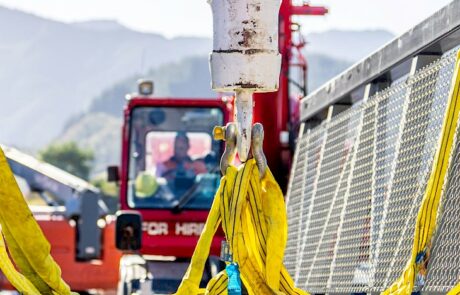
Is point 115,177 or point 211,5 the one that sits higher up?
point 211,5

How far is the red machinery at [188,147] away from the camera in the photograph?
1505 cm

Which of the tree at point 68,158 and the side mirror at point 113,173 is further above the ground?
the side mirror at point 113,173

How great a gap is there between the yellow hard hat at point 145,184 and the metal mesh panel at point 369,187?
4274 millimetres

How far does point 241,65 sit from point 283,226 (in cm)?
70

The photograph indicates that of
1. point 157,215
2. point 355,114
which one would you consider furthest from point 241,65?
point 157,215

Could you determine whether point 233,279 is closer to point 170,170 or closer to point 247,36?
point 247,36

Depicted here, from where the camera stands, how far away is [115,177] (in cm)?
1597

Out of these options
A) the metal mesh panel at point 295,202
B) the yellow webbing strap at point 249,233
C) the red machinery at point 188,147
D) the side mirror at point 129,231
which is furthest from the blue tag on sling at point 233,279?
the red machinery at point 188,147

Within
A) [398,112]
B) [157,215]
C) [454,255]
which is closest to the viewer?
[454,255]

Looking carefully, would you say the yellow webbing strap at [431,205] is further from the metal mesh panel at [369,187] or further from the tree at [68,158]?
the tree at [68,158]

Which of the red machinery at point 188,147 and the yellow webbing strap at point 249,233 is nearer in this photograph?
the yellow webbing strap at point 249,233

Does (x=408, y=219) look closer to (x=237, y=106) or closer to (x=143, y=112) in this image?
(x=237, y=106)

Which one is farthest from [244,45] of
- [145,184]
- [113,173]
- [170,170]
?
[113,173]

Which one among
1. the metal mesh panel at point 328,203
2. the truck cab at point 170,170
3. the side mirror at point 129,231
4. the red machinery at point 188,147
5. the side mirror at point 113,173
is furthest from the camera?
the side mirror at point 113,173
